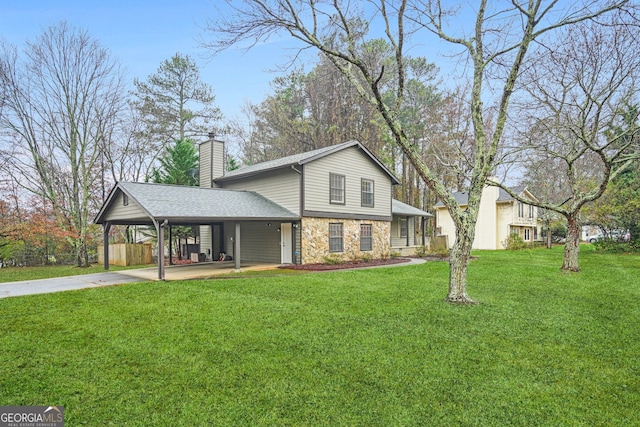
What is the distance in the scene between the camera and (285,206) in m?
15.4

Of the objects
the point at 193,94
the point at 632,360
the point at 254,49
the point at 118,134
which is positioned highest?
the point at 193,94

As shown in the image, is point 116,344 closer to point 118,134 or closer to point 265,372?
point 265,372

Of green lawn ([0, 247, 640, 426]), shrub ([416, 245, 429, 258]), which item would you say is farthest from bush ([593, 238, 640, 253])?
green lawn ([0, 247, 640, 426])

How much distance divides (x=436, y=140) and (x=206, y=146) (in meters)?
16.4

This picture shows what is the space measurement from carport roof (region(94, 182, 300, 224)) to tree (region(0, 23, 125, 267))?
5.56m

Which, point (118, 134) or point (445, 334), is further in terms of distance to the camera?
point (118, 134)

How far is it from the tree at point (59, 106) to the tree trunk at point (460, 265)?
53.5ft

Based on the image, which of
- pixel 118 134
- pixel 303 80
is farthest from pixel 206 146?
pixel 303 80

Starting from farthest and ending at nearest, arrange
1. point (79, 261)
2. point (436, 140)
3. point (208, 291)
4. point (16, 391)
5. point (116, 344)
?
point (436, 140), point (79, 261), point (208, 291), point (116, 344), point (16, 391)

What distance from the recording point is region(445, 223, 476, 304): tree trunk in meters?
7.72

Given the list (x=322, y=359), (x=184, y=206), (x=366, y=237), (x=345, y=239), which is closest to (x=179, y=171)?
(x=184, y=206)

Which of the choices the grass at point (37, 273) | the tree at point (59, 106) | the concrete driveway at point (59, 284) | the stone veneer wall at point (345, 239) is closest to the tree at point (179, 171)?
the tree at point (59, 106)

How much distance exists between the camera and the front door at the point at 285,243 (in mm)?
15406

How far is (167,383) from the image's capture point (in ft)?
12.8
